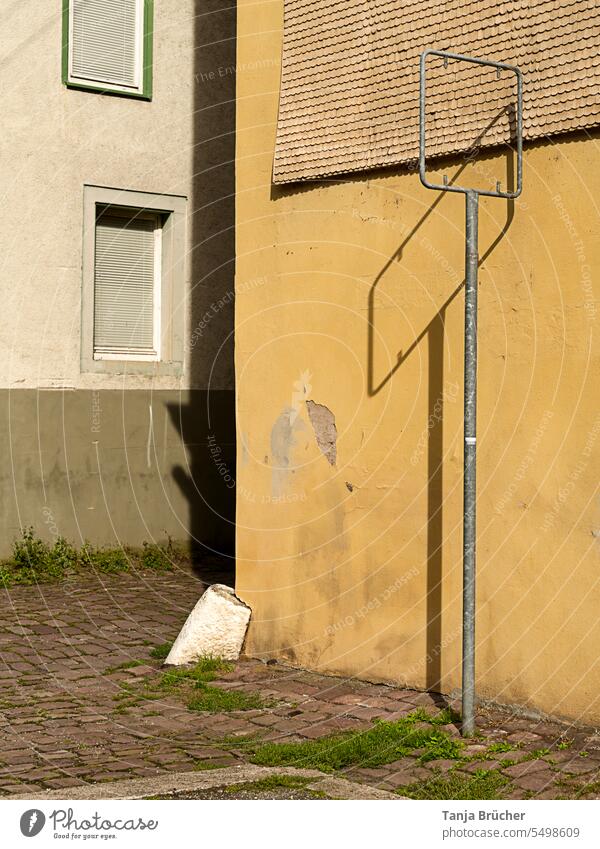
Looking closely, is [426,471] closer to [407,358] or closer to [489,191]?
[407,358]

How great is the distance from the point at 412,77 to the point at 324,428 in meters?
2.08

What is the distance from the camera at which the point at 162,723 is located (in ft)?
20.0

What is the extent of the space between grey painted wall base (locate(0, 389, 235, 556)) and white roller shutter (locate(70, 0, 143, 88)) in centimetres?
312

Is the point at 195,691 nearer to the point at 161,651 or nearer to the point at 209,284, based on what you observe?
the point at 161,651

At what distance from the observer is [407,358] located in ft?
21.4

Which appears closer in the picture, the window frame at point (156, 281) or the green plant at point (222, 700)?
the green plant at point (222, 700)

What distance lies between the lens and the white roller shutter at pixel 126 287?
11.6m

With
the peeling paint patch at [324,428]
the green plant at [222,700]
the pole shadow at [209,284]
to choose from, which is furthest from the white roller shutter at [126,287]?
the green plant at [222,700]

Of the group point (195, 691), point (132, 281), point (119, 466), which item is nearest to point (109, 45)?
point (132, 281)

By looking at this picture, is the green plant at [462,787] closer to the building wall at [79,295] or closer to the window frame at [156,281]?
the building wall at [79,295]

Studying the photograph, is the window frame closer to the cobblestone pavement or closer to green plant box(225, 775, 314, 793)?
the cobblestone pavement

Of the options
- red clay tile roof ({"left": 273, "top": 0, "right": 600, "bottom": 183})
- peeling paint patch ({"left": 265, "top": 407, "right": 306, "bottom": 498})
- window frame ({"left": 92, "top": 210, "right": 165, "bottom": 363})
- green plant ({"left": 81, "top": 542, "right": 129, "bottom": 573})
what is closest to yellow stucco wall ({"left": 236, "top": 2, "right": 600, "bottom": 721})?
peeling paint patch ({"left": 265, "top": 407, "right": 306, "bottom": 498})

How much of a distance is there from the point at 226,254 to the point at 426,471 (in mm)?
6408

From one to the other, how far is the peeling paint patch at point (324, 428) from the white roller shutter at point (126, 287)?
4922mm
